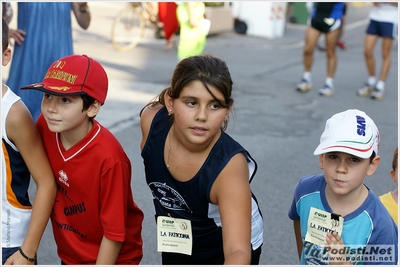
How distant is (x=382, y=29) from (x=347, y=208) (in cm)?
651

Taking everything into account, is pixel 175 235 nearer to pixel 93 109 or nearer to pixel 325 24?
pixel 93 109

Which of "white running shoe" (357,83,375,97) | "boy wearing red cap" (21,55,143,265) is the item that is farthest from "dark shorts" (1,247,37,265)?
"white running shoe" (357,83,375,97)

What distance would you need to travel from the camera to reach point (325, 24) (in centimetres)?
848

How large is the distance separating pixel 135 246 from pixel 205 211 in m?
0.42

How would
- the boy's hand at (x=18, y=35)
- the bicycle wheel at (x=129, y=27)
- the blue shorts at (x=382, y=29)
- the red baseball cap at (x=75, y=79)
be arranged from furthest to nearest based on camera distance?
the bicycle wheel at (x=129, y=27)
the blue shorts at (x=382, y=29)
the boy's hand at (x=18, y=35)
the red baseball cap at (x=75, y=79)

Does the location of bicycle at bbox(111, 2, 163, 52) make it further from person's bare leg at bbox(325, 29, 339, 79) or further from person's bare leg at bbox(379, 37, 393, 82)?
person's bare leg at bbox(379, 37, 393, 82)

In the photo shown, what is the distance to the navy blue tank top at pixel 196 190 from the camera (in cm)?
256

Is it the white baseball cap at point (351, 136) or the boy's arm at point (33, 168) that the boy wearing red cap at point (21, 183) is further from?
the white baseball cap at point (351, 136)

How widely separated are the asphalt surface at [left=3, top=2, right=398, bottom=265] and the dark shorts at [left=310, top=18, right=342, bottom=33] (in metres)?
1.00

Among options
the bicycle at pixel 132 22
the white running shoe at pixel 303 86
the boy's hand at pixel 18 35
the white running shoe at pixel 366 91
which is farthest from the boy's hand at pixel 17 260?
the bicycle at pixel 132 22

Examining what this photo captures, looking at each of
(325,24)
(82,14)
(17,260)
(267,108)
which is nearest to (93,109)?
(17,260)

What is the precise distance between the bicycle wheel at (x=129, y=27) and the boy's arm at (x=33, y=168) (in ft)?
33.9

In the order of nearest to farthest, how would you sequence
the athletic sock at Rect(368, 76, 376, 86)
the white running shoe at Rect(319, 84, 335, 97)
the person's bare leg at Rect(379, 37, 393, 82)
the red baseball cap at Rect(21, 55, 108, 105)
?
the red baseball cap at Rect(21, 55, 108, 105)
the person's bare leg at Rect(379, 37, 393, 82)
the white running shoe at Rect(319, 84, 335, 97)
the athletic sock at Rect(368, 76, 376, 86)

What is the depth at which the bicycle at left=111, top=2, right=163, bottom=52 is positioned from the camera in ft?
43.3
